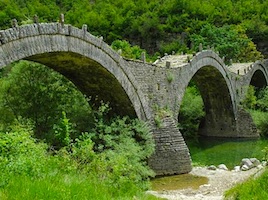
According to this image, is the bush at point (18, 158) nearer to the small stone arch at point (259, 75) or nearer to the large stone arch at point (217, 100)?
the large stone arch at point (217, 100)

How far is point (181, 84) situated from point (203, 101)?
1097cm

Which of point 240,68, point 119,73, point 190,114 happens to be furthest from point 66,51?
point 240,68

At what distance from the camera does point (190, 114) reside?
97.7ft

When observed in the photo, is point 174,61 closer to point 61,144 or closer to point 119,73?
point 119,73

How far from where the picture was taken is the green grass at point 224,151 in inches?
814

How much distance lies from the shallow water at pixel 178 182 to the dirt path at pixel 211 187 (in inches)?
14.3

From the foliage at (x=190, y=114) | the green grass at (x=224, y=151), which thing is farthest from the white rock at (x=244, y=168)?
the foliage at (x=190, y=114)

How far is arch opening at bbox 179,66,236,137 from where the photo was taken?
29.4 metres

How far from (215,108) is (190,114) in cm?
231

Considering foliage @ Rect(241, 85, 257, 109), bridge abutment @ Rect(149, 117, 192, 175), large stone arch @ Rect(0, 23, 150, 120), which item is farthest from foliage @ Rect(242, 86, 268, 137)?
large stone arch @ Rect(0, 23, 150, 120)

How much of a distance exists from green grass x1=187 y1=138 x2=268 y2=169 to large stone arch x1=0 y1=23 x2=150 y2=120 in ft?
18.1

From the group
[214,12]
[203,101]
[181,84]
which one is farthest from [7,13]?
[214,12]

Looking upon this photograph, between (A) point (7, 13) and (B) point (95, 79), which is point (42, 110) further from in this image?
(A) point (7, 13)

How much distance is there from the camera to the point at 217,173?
16.5m
